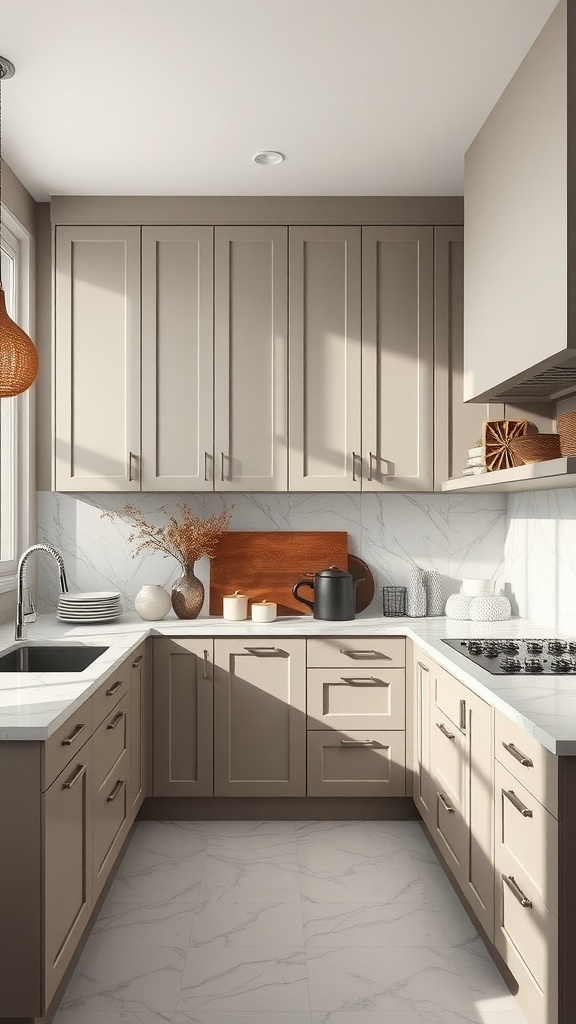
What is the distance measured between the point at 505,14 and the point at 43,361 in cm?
238

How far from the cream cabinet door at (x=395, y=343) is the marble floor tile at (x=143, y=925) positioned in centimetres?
187

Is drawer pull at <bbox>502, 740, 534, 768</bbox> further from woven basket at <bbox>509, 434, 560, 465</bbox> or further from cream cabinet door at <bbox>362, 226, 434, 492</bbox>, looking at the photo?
cream cabinet door at <bbox>362, 226, 434, 492</bbox>

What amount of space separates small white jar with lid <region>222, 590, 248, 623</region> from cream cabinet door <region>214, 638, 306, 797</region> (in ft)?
0.90

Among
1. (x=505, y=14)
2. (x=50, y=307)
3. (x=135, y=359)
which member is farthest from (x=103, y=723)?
(x=505, y=14)

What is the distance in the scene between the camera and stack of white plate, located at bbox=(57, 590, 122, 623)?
3.38 m

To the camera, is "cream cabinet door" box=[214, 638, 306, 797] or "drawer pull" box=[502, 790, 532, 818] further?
"cream cabinet door" box=[214, 638, 306, 797]

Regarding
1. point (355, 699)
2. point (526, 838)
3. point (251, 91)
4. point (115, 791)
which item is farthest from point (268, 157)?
point (526, 838)

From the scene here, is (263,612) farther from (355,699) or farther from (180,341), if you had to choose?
(180,341)

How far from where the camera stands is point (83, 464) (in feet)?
11.6

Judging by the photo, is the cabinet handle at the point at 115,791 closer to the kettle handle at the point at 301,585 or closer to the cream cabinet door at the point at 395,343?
the kettle handle at the point at 301,585

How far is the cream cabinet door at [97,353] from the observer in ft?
11.5

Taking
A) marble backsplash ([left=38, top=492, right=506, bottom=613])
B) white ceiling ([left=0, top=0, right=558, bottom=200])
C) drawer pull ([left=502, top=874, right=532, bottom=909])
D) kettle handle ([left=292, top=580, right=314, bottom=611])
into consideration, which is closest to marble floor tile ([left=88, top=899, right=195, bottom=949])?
drawer pull ([left=502, top=874, right=532, bottom=909])

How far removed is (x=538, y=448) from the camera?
255 centimetres

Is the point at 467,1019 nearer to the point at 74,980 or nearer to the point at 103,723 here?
the point at 74,980
